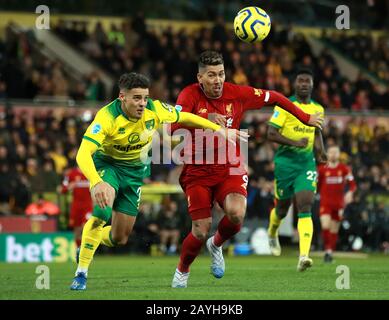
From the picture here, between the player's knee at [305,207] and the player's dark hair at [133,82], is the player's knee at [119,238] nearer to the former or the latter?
the player's dark hair at [133,82]

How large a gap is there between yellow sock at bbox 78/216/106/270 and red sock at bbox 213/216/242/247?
57.6 inches

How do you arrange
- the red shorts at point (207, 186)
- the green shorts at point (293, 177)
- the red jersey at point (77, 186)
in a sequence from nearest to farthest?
the red shorts at point (207, 186)
the green shorts at point (293, 177)
the red jersey at point (77, 186)

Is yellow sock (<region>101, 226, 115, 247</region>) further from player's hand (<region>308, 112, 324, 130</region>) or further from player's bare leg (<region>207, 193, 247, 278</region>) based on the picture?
player's hand (<region>308, 112, 324, 130</region>)

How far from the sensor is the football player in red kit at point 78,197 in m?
20.3

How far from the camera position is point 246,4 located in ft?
103

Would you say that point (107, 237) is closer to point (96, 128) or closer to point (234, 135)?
point (96, 128)

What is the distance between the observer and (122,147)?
12.1m

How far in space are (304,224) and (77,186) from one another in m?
6.59

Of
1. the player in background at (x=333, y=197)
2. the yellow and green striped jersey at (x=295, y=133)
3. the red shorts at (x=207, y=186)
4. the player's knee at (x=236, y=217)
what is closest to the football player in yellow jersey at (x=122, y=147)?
the red shorts at (x=207, y=186)

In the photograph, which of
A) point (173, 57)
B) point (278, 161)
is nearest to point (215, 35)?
point (173, 57)

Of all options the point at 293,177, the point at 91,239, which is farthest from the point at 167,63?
the point at 91,239

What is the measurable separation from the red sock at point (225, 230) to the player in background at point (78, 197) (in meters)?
8.11

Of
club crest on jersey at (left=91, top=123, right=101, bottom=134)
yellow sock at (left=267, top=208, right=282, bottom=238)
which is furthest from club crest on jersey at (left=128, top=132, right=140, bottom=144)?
yellow sock at (left=267, top=208, right=282, bottom=238)
